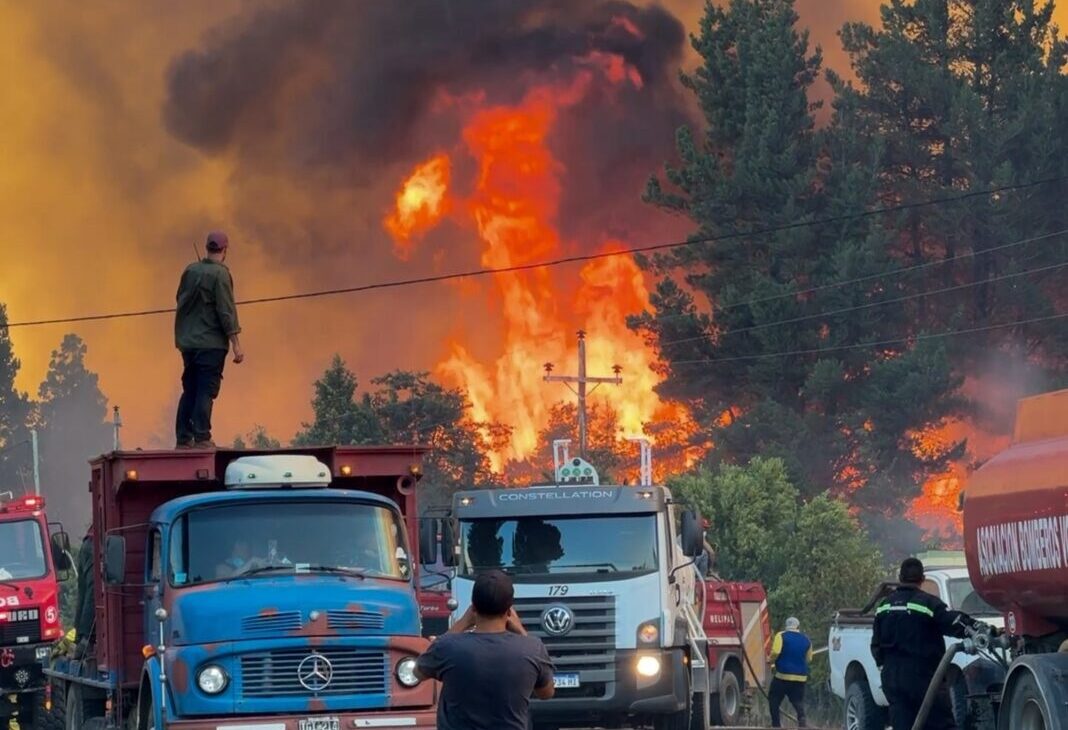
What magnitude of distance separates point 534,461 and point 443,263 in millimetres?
11598

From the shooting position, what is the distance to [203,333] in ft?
57.6

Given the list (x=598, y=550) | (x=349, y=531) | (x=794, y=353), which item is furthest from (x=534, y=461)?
(x=349, y=531)

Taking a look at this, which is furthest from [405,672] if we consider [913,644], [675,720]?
[675,720]

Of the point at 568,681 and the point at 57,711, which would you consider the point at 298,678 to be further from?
the point at 57,711

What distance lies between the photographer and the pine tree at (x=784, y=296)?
62.4 metres

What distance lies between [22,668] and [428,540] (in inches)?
442

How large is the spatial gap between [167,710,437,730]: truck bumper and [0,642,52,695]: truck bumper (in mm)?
11961

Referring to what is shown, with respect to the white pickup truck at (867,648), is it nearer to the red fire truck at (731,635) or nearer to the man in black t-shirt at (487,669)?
the red fire truck at (731,635)

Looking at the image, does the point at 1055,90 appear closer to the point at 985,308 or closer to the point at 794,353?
the point at 985,308

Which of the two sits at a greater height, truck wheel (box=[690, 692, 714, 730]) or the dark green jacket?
the dark green jacket

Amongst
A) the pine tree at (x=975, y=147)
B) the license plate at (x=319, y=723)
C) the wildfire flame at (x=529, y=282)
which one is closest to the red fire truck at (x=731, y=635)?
the license plate at (x=319, y=723)

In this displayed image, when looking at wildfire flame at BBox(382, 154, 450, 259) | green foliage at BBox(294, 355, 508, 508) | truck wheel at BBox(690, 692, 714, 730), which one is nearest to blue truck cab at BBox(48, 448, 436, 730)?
truck wheel at BBox(690, 692, 714, 730)

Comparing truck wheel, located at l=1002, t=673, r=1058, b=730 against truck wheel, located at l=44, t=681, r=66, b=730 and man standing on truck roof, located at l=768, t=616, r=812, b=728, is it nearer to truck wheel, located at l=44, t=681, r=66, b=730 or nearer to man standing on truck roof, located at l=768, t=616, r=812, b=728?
truck wheel, located at l=44, t=681, r=66, b=730

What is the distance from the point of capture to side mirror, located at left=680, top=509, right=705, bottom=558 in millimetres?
19125
